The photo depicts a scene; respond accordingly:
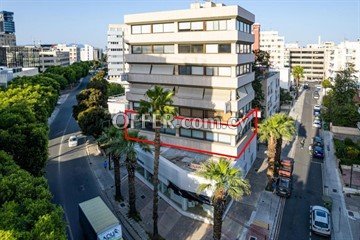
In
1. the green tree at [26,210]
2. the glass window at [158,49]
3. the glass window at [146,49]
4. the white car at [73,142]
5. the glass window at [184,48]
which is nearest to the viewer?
the green tree at [26,210]

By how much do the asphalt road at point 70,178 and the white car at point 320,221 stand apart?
21.6m

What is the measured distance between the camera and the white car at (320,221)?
34.5 meters

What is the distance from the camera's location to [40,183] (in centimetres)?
2753

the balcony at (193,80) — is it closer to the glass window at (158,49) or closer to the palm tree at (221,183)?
the glass window at (158,49)

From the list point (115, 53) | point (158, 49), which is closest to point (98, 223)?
point (158, 49)

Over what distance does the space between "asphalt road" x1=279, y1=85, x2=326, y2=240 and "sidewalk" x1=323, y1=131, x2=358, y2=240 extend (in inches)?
43.6

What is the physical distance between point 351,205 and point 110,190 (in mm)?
33531

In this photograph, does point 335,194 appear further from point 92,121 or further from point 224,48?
point 92,121

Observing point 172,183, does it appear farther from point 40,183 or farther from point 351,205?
point 351,205

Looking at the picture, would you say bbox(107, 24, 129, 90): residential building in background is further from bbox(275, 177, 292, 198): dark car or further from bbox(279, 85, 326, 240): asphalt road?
bbox(275, 177, 292, 198): dark car

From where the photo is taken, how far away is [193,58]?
1709 inches

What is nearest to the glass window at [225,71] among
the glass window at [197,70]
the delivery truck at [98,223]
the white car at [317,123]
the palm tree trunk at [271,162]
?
the glass window at [197,70]

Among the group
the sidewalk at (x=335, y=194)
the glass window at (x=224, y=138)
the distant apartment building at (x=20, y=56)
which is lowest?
the sidewalk at (x=335, y=194)

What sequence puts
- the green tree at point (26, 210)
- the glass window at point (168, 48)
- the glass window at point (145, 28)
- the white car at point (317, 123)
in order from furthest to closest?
the white car at point (317, 123) → the glass window at point (145, 28) → the glass window at point (168, 48) → the green tree at point (26, 210)
